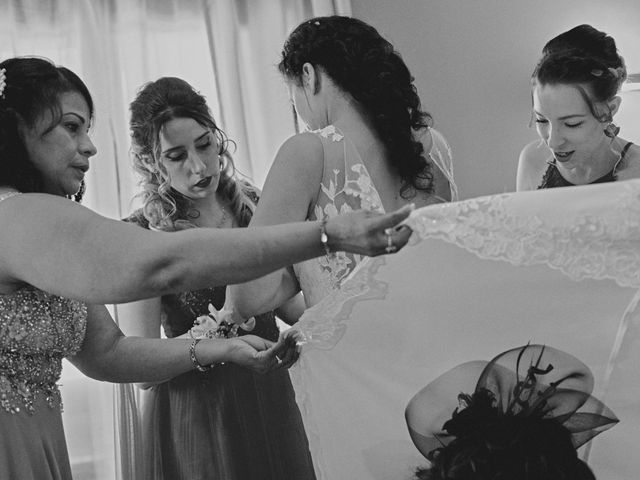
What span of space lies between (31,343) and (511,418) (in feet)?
2.96

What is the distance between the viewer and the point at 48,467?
5.70ft

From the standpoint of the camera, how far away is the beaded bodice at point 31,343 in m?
1.67

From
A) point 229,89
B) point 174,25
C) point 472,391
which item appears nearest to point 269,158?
point 229,89

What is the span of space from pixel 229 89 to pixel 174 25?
14.3 inches

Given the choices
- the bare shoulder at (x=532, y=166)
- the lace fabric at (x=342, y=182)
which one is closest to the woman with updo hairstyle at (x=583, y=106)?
the bare shoulder at (x=532, y=166)

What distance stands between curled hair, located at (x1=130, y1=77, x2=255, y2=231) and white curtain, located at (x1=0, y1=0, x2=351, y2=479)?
34.6 inches

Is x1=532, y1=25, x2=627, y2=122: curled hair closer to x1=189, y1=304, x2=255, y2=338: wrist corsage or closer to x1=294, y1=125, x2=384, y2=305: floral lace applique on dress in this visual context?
x1=294, y1=125, x2=384, y2=305: floral lace applique on dress

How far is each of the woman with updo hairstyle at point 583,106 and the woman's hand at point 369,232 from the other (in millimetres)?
1102

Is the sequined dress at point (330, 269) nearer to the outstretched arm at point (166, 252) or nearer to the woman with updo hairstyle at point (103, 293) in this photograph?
the woman with updo hairstyle at point (103, 293)

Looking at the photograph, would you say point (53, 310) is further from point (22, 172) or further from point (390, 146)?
point (390, 146)

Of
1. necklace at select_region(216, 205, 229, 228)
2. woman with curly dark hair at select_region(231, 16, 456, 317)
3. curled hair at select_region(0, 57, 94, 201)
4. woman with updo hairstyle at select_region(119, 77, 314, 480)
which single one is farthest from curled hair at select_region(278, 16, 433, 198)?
necklace at select_region(216, 205, 229, 228)

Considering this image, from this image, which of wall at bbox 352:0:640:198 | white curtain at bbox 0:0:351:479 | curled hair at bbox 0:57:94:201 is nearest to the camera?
curled hair at bbox 0:57:94:201

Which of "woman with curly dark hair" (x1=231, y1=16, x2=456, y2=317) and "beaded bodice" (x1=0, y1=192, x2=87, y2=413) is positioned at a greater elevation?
"woman with curly dark hair" (x1=231, y1=16, x2=456, y2=317)

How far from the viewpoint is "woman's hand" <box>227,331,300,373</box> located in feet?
5.73
